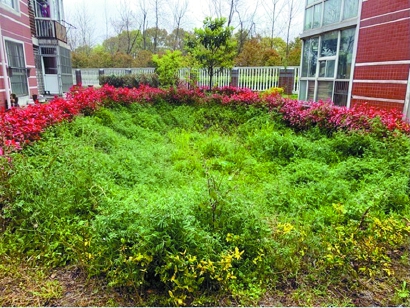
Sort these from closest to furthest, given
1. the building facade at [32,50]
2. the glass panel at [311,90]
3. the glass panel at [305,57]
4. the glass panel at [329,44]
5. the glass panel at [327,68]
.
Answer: the building facade at [32,50], the glass panel at [329,44], the glass panel at [327,68], the glass panel at [311,90], the glass panel at [305,57]

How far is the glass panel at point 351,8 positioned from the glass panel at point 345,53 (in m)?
0.35

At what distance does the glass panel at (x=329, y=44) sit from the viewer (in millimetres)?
8344

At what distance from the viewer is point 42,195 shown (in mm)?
2604

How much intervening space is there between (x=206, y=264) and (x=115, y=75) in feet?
57.9

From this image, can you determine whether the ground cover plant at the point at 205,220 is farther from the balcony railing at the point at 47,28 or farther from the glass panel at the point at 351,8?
the balcony railing at the point at 47,28

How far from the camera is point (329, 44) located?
859 centimetres

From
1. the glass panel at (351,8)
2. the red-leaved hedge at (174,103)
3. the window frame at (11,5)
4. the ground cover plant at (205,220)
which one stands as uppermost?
the window frame at (11,5)

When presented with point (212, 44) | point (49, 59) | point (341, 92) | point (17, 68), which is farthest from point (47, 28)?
point (341, 92)

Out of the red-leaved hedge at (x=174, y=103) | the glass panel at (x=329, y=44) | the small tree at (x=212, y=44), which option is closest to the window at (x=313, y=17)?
the glass panel at (x=329, y=44)

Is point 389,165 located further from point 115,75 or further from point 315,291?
point 115,75

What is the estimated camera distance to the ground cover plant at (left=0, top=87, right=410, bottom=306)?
6.09ft

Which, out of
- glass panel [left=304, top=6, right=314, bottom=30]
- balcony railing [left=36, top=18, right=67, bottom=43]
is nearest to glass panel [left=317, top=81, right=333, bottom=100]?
glass panel [left=304, top=6, right=314, bottom=30]

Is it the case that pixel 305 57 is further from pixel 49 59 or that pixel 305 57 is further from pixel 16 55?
pixel 49 59

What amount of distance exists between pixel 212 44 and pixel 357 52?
15.4ft
